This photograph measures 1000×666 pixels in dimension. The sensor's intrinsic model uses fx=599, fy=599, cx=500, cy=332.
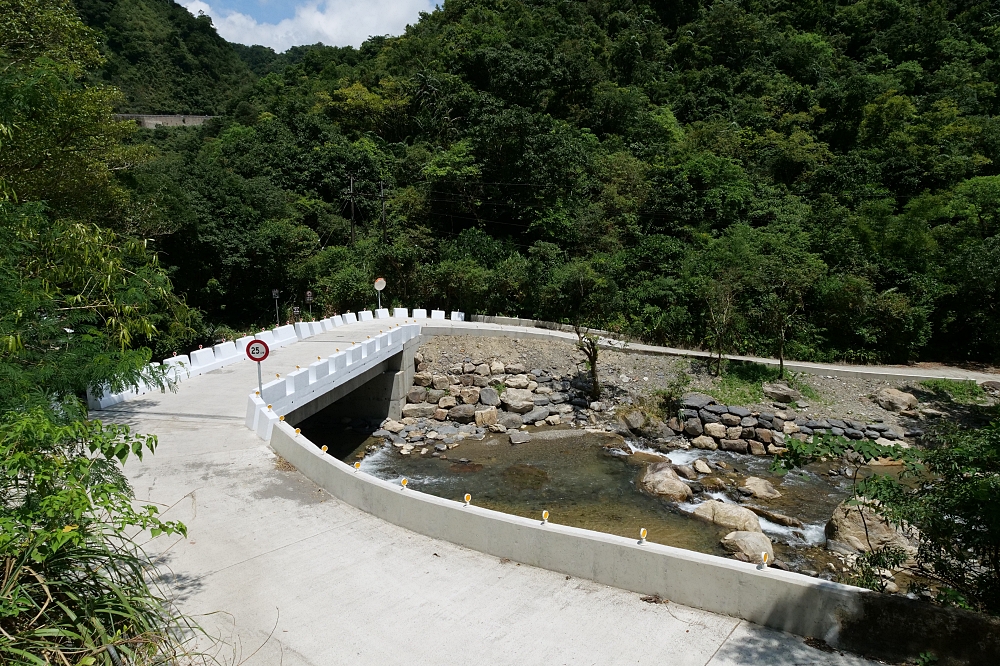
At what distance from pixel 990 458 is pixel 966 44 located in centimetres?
4948

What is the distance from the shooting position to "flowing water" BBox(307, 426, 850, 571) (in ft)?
44.9

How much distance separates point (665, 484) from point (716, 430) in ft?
18.7

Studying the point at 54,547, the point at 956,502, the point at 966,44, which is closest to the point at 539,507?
the point at 956,502

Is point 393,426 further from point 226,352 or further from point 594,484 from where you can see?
point 594,484

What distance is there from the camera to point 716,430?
68.2ft

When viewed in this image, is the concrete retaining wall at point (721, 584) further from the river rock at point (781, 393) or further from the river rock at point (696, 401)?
the river rock at point (781, 393)

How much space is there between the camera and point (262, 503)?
9.32 meters

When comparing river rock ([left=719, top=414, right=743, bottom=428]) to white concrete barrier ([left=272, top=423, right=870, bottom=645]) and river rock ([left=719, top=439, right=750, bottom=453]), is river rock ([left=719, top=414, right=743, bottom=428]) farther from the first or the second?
white concrete barrier ([left=272, top=423, right=870, bottom=645])

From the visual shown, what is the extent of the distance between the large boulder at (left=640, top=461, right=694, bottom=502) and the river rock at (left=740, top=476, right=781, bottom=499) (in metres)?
1.70

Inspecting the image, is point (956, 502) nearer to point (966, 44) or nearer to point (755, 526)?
point (755, 526)

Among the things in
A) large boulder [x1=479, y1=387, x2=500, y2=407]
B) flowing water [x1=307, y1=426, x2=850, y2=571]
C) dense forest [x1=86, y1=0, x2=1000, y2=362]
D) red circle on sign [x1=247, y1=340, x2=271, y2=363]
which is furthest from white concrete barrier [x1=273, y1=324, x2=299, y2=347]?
red circle on sign [x1=247, y1=340, x2=271, y2=363]

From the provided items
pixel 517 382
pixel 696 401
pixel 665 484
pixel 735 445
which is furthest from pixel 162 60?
pixel 665 484

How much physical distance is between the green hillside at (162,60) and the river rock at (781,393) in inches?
2694

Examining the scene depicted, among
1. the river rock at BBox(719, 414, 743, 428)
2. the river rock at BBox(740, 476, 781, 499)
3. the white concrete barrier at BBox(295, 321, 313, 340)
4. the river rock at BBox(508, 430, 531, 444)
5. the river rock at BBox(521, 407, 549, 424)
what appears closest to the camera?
the river rock at BBox(740, 476, 781, 499)
